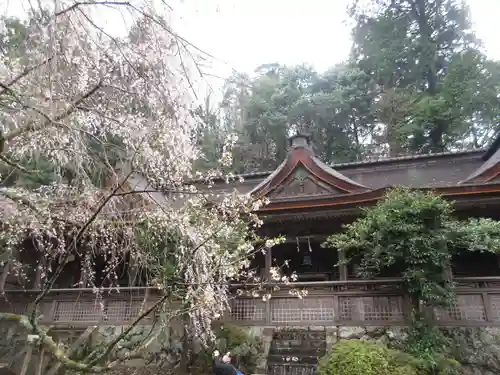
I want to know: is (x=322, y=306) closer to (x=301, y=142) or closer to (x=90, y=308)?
(x=301, y=142)

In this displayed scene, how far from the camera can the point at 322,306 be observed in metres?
8.31

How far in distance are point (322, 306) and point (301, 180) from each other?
163 inches

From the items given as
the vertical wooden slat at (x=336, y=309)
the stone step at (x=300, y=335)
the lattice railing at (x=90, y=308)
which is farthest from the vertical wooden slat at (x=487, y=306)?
the lattice railing at (x=90, y=308)

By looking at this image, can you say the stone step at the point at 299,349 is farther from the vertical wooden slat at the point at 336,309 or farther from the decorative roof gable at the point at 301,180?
the decorative roof gable at the point at 301,180

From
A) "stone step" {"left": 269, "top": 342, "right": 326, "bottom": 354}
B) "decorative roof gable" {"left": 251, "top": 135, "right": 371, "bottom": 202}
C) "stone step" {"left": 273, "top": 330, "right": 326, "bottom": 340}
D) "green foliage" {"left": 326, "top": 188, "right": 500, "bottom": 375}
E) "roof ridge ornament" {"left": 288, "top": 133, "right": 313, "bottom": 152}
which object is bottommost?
"stone step" {"left": 269, "top": 342, "right": 326, "bottom": 354}

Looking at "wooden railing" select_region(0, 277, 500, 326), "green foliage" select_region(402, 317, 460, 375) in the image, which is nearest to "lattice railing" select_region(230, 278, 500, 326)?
"wooden railing" select_region(0, 277, 500, 326)

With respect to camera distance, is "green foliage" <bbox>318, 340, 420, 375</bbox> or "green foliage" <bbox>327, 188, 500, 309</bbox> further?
"green foliage" <bbox>327, 188, 500, 309</bbox>

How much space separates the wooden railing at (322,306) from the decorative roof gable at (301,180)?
10.3ft

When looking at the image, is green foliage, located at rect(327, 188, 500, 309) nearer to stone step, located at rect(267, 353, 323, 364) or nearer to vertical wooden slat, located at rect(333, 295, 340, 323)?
vertical wooden slat, located at rect(333, 295, 340, 323)

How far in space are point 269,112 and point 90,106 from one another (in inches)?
908

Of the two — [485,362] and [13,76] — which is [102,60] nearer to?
[13,76]

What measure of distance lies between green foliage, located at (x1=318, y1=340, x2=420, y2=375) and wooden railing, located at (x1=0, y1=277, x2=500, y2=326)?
1.55 metres

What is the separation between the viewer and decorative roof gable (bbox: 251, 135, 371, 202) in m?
11.0

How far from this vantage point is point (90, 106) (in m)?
3.63
